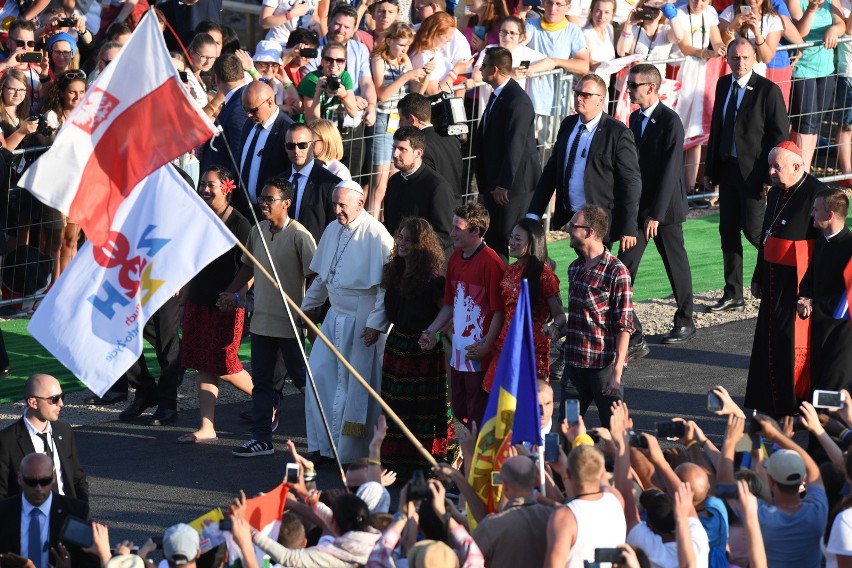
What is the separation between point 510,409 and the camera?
26.0 ft

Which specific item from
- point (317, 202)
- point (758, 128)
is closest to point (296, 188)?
point (317, 202)

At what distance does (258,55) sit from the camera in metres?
14.7

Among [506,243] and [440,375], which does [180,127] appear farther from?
[506,243]

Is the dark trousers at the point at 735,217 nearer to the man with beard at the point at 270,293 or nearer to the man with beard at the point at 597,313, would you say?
the man with beard at the point at 597,313

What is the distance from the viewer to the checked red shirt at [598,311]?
10023 mm

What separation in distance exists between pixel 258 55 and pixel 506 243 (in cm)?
306

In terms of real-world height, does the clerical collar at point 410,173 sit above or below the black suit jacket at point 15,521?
above

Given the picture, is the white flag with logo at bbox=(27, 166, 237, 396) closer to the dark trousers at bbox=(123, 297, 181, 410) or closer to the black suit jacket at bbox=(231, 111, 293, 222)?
the dark trousers at bbox=(123, 297, 181, 410)

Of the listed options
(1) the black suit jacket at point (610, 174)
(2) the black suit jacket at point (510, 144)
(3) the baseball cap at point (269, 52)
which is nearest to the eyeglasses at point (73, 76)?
(3) the baseball cap at point (269, 52)

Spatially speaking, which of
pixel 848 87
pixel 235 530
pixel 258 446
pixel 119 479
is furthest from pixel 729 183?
pixel 235 530

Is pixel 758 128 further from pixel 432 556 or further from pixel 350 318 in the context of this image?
pixel 432 556

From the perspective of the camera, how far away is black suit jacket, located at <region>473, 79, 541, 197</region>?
12.9m

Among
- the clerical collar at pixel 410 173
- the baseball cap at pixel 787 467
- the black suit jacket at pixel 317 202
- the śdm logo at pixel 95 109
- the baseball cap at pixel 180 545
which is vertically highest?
the śdm logo at pixel 95 109

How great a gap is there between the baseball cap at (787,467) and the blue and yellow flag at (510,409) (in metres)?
1.06
